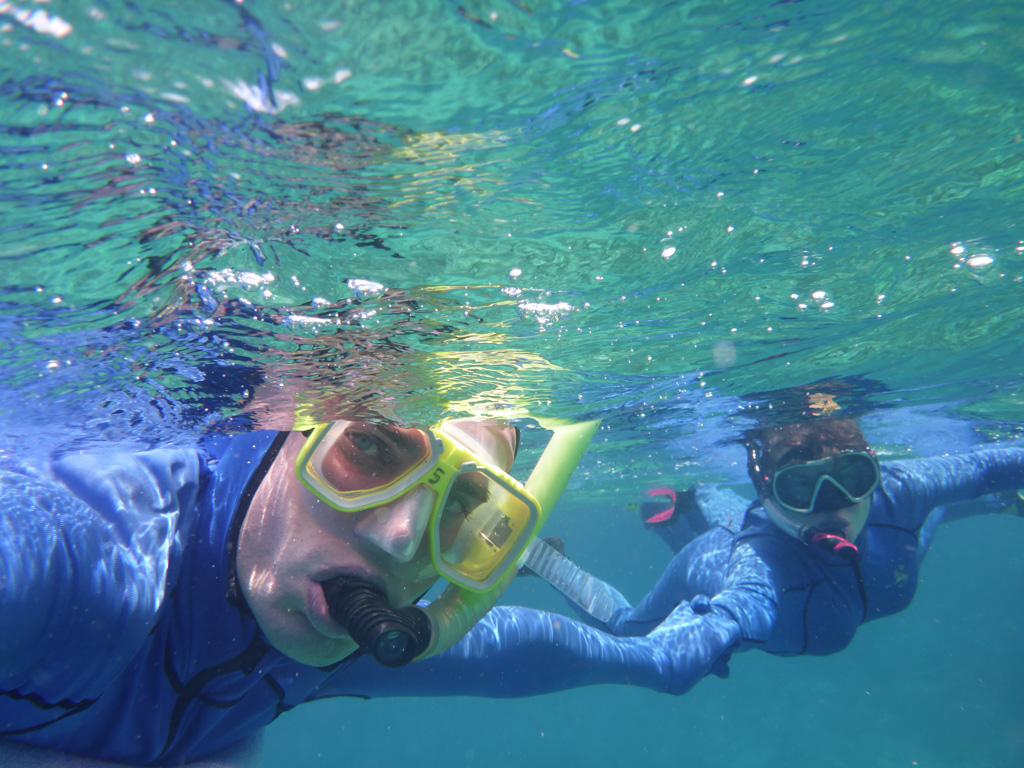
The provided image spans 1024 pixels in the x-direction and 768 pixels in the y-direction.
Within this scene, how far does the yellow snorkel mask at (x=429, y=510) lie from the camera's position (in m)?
2.87

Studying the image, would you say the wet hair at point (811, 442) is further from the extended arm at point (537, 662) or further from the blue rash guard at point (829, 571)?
the extended arm at point (537, 662)

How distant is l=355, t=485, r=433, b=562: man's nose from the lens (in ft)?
10.9

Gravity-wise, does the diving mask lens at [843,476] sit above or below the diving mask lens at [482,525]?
below

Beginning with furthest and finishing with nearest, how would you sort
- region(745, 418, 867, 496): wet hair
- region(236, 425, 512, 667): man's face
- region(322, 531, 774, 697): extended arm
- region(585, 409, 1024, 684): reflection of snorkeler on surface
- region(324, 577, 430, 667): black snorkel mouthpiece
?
region(745, 418, 867, 496): wet hair → region(585, 409, 1024, 684): reflection of snorkeler on surface → region(322, 531, 774, 697): extended arm → region(236, 425, 512, 667): man's face → region(324, 577, 430, 667): black snorkel mouthpiece

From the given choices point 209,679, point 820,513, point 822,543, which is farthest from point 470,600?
point 820,513

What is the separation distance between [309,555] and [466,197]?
2476 mm

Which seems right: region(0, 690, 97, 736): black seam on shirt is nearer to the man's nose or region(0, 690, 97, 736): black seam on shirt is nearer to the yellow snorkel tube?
the man's nose

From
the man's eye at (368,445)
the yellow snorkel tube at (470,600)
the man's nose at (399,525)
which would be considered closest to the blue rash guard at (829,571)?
the yellow snorkel tube at (470,600)

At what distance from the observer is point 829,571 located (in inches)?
362

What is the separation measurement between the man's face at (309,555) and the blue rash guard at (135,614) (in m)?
0.15

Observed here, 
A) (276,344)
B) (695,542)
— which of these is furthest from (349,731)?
(276,344)

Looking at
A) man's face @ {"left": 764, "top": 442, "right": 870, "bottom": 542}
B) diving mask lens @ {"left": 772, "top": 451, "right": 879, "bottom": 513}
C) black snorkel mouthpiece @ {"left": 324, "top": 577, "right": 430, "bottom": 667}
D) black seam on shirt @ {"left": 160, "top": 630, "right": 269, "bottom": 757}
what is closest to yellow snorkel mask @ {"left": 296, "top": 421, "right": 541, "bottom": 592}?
black snorkel mouthpiece @ {"left": 324, "top": 577, "right": 430, "bottom": 667}

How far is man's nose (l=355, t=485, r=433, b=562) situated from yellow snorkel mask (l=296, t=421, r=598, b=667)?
0.01 m

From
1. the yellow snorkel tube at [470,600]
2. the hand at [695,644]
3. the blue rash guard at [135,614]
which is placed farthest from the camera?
the hand at [695,644]
